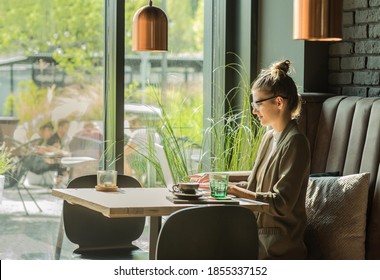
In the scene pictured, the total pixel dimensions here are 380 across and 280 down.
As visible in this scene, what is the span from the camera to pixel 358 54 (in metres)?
4.87

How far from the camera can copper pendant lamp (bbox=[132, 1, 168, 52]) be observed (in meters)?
4.18

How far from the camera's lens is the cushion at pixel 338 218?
3.95 metres

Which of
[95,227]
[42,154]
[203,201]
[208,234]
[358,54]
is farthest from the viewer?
[42,154]

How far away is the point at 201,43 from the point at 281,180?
222 centimetres

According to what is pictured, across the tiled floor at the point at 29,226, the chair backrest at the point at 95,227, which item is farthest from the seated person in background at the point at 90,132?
the chair backrest at the point at 95,227

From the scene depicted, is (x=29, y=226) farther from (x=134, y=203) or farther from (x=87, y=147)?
(x=134, y=203)

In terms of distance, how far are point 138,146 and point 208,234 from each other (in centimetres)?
214

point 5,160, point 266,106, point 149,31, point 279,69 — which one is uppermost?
point 149,31

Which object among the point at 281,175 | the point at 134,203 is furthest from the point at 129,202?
the point at 281,175

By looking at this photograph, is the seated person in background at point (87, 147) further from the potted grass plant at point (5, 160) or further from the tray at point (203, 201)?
the tray at point (203, 201)

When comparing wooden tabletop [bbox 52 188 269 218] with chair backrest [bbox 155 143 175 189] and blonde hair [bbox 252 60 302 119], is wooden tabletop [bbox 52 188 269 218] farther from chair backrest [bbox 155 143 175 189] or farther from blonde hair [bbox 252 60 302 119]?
chair backrest [bbox 155 143 175 189]

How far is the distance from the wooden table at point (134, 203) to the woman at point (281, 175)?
0.17 m
